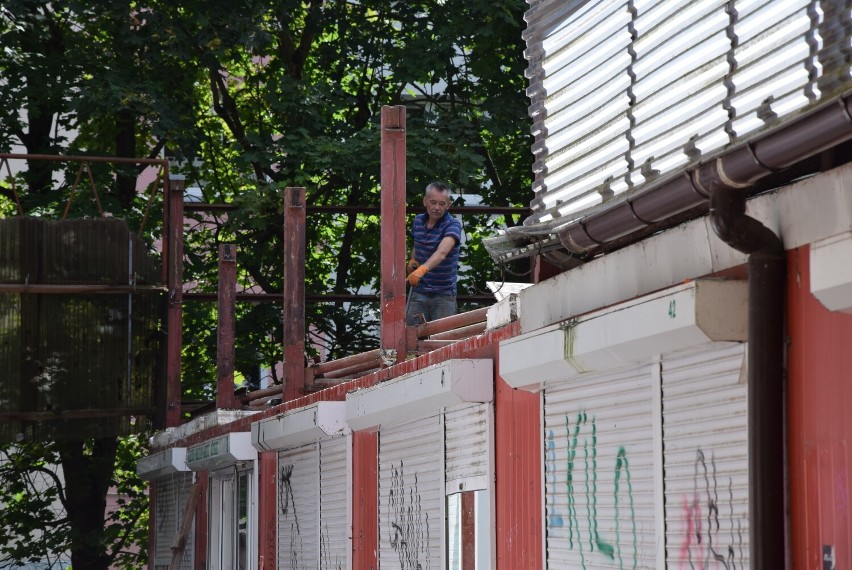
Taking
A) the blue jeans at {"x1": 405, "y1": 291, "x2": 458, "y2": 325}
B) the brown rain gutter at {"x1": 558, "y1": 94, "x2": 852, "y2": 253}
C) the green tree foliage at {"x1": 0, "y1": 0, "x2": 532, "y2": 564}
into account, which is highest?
the green tree foliage at {"x1": 0, "y1": 0, "x2": 532, "y2": 564}

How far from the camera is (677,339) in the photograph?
6.02m

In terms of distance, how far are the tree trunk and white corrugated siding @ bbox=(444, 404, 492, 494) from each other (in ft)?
45.0

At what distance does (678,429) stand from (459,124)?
15015 millimetres

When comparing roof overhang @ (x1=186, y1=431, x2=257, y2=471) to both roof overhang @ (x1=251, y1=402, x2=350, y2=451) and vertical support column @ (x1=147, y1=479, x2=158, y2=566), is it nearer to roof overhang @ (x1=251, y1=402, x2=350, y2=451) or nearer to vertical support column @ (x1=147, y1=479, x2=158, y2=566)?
roof overhang @ (x1=251, y1=402, x2=350, y2=451)

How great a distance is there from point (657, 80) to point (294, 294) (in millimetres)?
8167

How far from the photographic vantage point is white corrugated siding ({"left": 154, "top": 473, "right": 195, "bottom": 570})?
60.7 ft

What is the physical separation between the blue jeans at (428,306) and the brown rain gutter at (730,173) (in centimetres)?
543

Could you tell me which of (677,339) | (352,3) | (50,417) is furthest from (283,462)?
(352,3)

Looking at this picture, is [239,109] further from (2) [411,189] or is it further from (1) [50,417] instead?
(1) [50,417]

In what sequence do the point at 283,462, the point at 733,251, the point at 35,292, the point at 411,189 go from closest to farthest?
the point at 733,251
the point at 283,462
the point at 35,292
the point at 411,189

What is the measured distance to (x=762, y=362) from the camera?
543 cm

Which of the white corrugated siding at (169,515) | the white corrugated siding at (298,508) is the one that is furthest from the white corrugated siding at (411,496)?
the white corrugated siding at (169,515)

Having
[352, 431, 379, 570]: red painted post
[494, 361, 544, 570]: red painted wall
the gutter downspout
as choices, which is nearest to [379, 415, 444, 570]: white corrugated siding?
[352, 431, 379, 570]: red painted post

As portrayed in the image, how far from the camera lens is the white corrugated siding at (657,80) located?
542 cm
